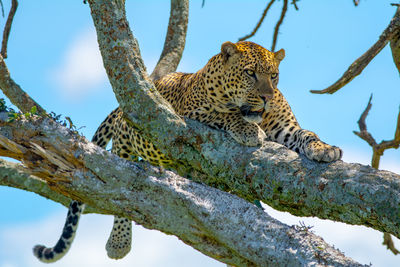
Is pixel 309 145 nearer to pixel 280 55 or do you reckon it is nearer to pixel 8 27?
pixel 280 55

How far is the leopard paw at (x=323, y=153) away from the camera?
5.30 m

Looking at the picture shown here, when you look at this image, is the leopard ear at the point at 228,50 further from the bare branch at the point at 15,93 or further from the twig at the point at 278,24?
the bare branch at the point at 15,93

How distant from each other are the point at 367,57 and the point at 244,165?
260 cm

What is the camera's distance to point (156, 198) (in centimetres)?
502

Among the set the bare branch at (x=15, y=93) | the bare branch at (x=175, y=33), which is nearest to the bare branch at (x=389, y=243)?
the bare branch at (x=175, y=33)

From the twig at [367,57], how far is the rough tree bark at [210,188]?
199 centimetres

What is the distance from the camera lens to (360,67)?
23.1 ft

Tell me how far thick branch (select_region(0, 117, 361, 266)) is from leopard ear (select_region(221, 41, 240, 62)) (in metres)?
2.41

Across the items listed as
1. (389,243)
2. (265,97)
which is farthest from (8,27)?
(389,243)

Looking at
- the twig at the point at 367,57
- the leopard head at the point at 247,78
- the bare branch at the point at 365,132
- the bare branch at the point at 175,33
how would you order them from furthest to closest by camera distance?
1. the bare branch at the point at 175,33
2. the bare branch at the point at 365,132
3. the twig at the point at 367,57
4. the leopard head at the point at 247,78

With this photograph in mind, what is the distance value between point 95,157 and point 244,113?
2.24 meters

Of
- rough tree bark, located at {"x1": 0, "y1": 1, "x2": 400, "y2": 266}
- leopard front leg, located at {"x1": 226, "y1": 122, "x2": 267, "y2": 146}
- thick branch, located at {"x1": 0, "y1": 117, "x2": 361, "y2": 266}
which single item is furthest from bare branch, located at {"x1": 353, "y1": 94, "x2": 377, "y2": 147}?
thick branch, located at {"x1": 0, "y1": 117, "x2": 361, "y2": 266}

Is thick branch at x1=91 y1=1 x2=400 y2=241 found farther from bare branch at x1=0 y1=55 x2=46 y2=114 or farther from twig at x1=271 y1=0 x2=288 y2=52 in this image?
twig at x1=271 y1=0 x2=288 y2=52

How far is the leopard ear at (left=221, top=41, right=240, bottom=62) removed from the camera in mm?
7004
